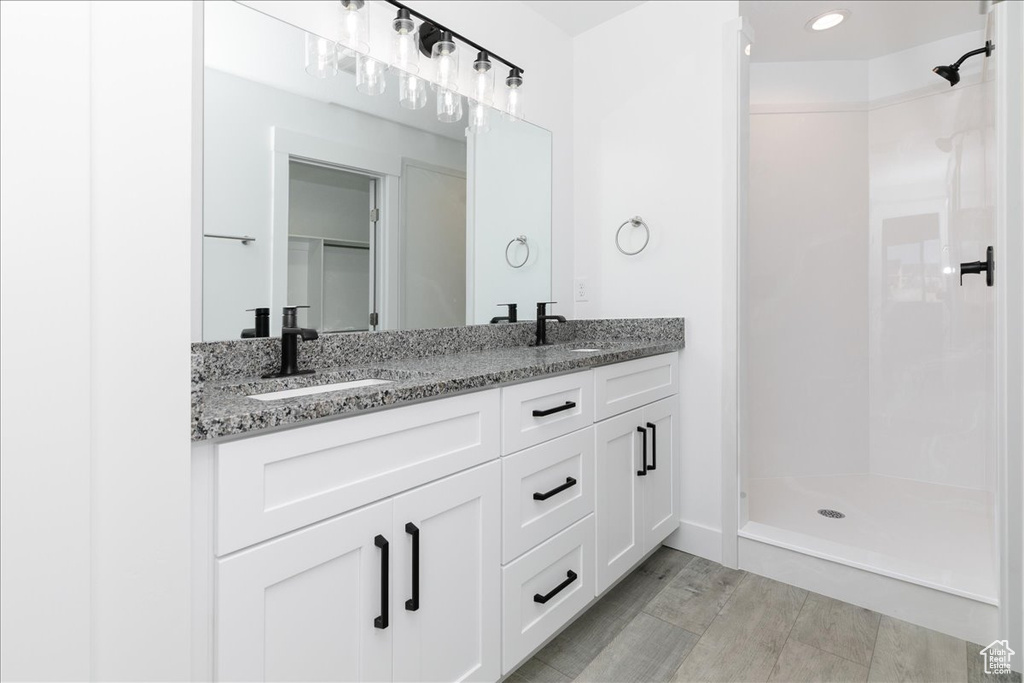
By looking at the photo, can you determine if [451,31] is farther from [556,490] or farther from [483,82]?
[556,490]

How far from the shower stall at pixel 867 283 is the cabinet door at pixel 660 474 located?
416mm

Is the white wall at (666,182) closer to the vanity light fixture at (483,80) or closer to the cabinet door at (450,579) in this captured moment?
the vanity light fixture at (483,80)

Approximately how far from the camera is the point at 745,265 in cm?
211

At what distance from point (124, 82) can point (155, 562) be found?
591 mm

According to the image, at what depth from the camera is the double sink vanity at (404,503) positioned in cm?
82

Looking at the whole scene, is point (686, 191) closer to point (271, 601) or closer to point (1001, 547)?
point (1001, 547)

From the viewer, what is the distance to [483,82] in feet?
6.60

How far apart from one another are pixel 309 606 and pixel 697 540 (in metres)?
1.70

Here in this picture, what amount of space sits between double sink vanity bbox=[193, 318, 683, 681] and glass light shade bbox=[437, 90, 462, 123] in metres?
0.81

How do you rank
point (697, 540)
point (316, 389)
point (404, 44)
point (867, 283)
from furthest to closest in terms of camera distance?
point (867, 283), point (697, 540), point (404, 44), point (316, 389)

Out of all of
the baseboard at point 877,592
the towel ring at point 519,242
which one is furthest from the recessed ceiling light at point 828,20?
the baseboard at point 877,592

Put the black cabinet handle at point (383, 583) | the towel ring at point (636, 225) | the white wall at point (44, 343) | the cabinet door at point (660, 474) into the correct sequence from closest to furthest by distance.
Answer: the white wall at point (44, 343)
the black cabinet handle at point (383, 583)
the cabinet door at point (660, 474)
the towel ring at point (636, 225)

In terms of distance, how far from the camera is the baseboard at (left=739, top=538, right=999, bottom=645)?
156cm

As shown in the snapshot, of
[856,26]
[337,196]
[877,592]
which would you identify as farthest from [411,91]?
[877,592]
